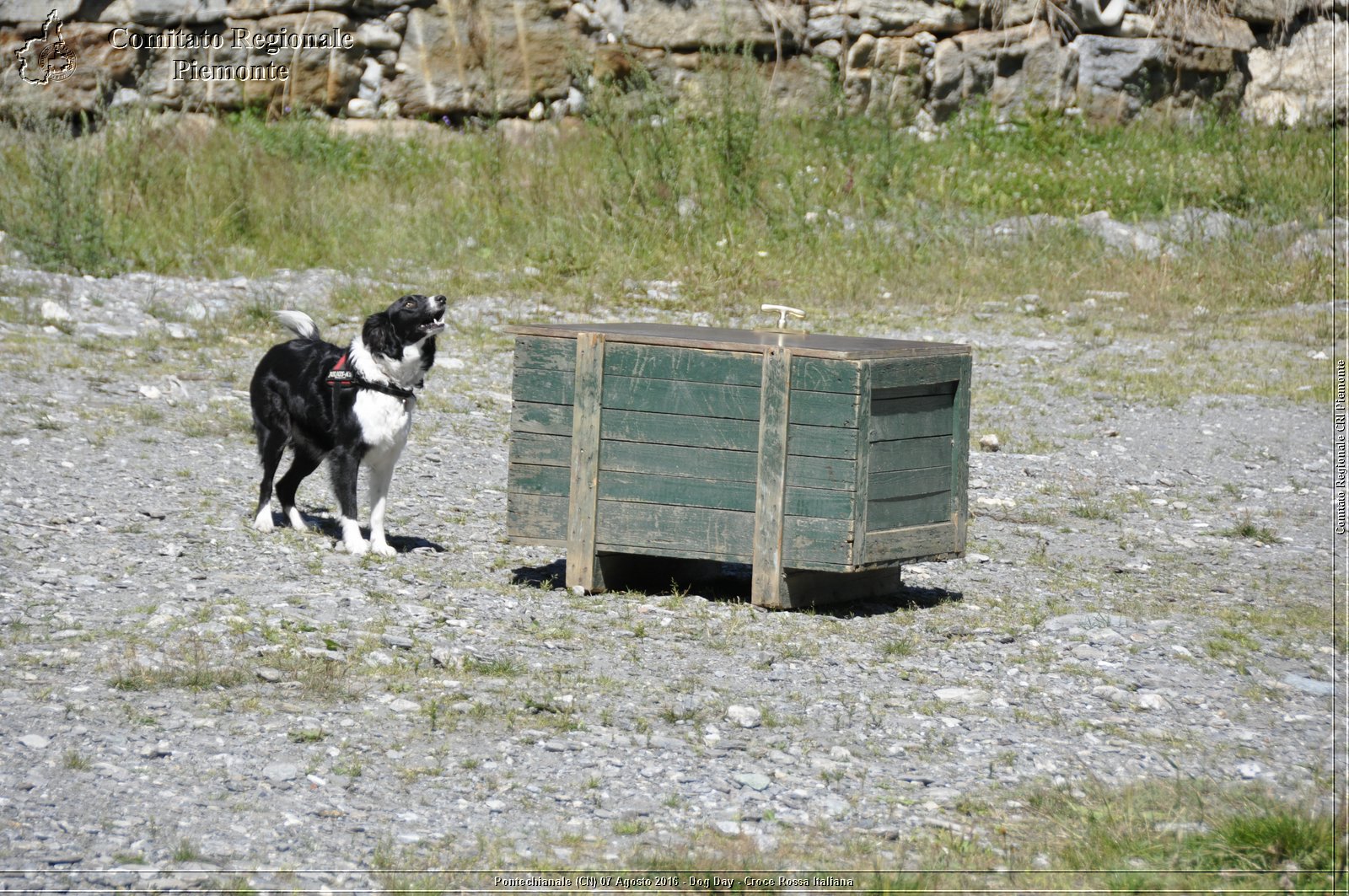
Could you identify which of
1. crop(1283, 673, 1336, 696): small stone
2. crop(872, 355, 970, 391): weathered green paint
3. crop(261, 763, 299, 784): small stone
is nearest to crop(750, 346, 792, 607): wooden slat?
crop(872, 355, 970, 391): weathered green paint

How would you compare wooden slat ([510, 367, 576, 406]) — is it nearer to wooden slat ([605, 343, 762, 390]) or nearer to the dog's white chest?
wooden slat ([605, 343, 762, 390])

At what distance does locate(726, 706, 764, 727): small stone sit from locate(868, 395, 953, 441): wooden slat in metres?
1.38

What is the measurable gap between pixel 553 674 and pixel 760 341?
1.63m

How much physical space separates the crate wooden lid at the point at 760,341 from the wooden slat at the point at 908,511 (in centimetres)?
57

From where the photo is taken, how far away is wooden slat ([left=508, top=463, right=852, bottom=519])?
536 centimetres

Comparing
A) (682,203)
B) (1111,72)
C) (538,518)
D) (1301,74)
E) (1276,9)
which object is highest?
(1276,9)

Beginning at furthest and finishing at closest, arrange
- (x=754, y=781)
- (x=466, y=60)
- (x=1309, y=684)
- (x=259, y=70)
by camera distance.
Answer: (x=466, y=60) < (x=259, y=70) < (x=1309, y=684) < (x=754, y=781)

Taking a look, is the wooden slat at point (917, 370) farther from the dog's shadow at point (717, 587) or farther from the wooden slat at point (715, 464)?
the dog's shadow at point (717, 587)

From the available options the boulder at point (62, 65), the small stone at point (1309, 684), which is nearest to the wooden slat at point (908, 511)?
the small stone at point (1309, 684)

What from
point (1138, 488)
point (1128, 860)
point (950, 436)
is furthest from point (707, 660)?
point (1138, 488)

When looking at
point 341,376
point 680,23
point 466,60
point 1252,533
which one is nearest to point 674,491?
point 341,376

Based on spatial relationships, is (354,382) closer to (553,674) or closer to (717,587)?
(717,587)

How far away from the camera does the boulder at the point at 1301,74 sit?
1661 centimetres

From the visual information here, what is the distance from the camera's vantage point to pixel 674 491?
18.3 feet
